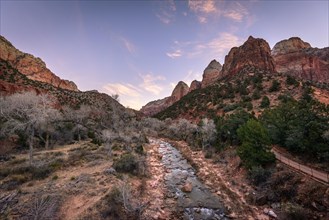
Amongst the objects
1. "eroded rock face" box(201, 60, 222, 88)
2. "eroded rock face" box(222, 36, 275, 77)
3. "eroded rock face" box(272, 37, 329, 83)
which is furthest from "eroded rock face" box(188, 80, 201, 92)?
"eroded rock face" box(272, 37, 329, 83)

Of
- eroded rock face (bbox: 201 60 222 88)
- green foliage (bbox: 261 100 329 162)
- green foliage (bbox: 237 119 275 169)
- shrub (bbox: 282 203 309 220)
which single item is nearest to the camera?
shrub (bbox: 282 203 309 220)

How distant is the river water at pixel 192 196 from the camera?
13.6 meters

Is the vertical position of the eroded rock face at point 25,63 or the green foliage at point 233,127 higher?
the eroded rock face at point 25,63

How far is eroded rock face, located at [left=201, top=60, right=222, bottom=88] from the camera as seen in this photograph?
11194 centimetres

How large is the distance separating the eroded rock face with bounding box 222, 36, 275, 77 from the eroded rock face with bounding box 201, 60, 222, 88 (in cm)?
2499

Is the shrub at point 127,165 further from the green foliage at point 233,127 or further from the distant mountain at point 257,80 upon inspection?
the distant mountain at point 257,80

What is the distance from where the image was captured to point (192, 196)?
16469 mm

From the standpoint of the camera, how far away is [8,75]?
173 feet

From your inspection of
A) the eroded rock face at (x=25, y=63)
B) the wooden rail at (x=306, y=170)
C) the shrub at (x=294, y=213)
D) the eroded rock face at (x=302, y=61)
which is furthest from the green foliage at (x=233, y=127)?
the eroded rock face at (x=302, y=61)

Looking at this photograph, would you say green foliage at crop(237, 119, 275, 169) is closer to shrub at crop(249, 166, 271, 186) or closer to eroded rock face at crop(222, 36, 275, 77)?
shrub at crop(249, 166, 271, 186)

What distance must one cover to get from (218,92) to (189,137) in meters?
→ 26.0

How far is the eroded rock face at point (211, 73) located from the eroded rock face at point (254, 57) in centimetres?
2499

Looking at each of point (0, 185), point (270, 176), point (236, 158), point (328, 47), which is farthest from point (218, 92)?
point (328, 47)

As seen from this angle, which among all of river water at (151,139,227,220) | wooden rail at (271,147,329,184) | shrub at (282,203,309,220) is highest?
wooden rail at (271,147,329,184)
